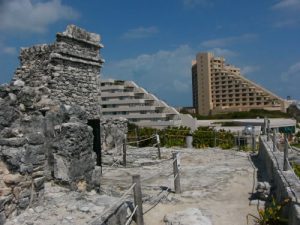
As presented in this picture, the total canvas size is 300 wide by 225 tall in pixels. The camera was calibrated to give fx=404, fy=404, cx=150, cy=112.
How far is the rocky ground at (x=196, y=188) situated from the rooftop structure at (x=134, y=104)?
12.6 m

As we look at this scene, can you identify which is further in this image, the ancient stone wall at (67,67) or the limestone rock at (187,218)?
the ancient stone wall at (67,67)

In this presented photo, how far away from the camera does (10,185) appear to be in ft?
18.5

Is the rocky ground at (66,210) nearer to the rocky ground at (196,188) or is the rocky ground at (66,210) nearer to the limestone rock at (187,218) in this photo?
the limestone rock at (187,218)

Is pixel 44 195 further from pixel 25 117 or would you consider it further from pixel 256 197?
pixel 256 197

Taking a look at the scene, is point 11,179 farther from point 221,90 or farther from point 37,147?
point 221,90

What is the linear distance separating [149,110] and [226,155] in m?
12.9

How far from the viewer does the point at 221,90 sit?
65.1 m

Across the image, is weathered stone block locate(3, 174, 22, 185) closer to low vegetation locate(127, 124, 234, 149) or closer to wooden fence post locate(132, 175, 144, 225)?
wooden fence post locate(132, 175, 144, 225)

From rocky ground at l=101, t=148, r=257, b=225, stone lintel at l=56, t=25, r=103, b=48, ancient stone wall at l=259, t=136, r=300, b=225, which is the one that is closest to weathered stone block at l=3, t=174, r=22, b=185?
rocky ground at l=101, t=148, r=257, b=225

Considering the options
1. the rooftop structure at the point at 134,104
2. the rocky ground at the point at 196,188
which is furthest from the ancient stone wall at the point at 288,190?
the rooftop structure at the point at 134,104

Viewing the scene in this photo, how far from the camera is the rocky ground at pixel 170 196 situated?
19.5ft

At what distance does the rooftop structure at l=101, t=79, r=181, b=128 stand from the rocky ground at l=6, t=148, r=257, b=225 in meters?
13.0

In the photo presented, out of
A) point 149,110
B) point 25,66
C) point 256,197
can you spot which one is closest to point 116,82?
point 149,110

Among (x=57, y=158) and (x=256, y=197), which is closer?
(x=57, y=158)
